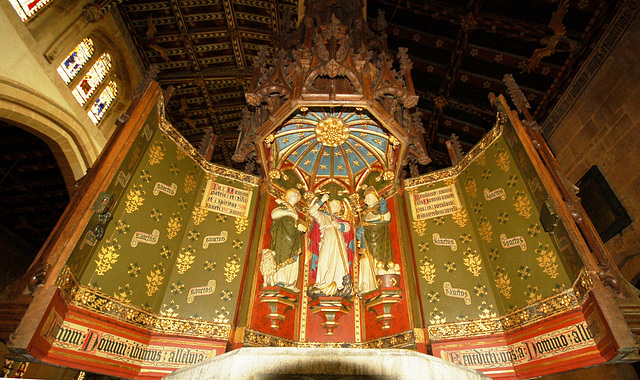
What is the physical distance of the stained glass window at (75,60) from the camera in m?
9.09

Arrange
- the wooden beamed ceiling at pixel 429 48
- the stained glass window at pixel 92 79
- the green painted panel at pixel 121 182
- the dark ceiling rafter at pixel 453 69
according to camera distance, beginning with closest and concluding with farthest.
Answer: the green painted panel at pixel 121 182, the wooden beamed ceiling at pixel 429 48, the dark ceiling rafter at pixel 453 69, the stained glass window at pixel 92 79

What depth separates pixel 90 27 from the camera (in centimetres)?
969

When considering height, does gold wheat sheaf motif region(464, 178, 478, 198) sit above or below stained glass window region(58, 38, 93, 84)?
below

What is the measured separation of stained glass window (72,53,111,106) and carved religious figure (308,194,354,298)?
6.85 meters

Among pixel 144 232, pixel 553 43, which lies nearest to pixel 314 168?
pixel 144 232

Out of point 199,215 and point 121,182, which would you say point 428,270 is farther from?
point 121,182

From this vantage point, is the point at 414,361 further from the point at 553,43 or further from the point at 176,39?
the point at 176,39

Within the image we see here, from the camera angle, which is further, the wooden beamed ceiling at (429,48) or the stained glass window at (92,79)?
the stained glass window at (92,79)

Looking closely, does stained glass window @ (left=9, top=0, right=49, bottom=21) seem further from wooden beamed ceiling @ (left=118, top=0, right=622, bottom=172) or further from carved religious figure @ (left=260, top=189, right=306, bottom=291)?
carved religious figure @ (left=260, top=189, right=306, bottom=291)

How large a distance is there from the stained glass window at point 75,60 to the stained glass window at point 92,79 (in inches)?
11.7

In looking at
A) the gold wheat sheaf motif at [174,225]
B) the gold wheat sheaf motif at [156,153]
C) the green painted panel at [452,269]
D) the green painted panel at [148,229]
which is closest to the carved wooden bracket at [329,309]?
the green painted panel at [452,269]

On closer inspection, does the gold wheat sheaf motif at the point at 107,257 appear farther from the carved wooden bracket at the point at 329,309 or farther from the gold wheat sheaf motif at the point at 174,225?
the carved wooden bracket at the point at 329,309

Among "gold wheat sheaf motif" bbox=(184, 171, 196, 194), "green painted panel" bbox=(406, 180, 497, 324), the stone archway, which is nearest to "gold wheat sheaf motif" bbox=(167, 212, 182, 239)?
"gold wheat sheaf motif" bbox=(184, 171, 196, 194)

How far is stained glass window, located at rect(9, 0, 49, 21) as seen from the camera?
7.62 meters
